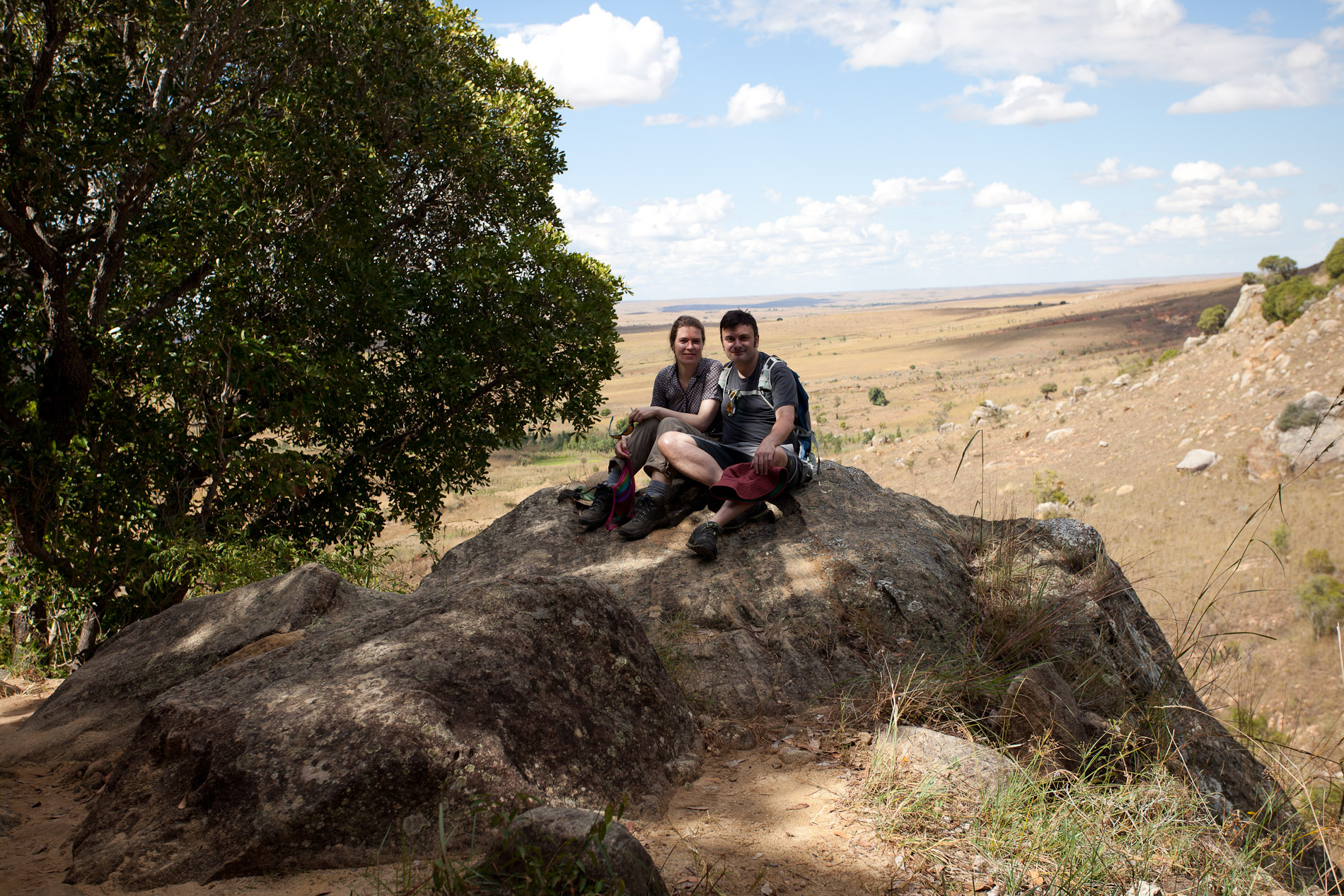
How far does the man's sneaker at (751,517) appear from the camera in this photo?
5414 mm

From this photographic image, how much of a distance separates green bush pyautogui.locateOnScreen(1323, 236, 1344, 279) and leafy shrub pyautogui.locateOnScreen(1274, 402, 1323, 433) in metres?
7.66

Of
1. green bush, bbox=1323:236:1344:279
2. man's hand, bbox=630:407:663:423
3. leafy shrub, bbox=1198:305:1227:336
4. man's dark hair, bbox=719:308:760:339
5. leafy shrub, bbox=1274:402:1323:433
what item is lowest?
leafy shrub, bbox=1274:402:1323:433

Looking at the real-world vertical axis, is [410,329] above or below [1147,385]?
above

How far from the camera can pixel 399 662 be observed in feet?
9.71

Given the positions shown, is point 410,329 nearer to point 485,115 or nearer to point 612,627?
point 485,115

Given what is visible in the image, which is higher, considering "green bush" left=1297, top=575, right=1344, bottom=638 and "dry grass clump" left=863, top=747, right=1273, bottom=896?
"dry grass clump" left=863, top=747, right=1273, bottom=896

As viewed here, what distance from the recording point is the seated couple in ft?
17.5

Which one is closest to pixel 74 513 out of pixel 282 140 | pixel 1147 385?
pixel 282 140

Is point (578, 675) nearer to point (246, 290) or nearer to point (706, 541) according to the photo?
point (706, 541)

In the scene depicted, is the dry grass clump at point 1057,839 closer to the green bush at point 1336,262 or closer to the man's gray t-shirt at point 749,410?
the man's gray t-shirt at point 749,410

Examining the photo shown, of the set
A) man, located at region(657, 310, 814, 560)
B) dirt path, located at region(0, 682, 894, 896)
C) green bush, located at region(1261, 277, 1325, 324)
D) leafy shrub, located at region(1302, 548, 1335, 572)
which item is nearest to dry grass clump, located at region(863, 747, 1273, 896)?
dirt path, located at region(0, 682, 894, 896)

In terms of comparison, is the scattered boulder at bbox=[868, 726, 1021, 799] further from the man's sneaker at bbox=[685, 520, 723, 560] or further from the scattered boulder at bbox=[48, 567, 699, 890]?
the man's sneaker at bbox=[685, 520, 723, 560]

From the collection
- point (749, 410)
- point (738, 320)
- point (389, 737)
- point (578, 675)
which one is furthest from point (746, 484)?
point (389, 737)

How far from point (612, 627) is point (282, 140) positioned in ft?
19.0
